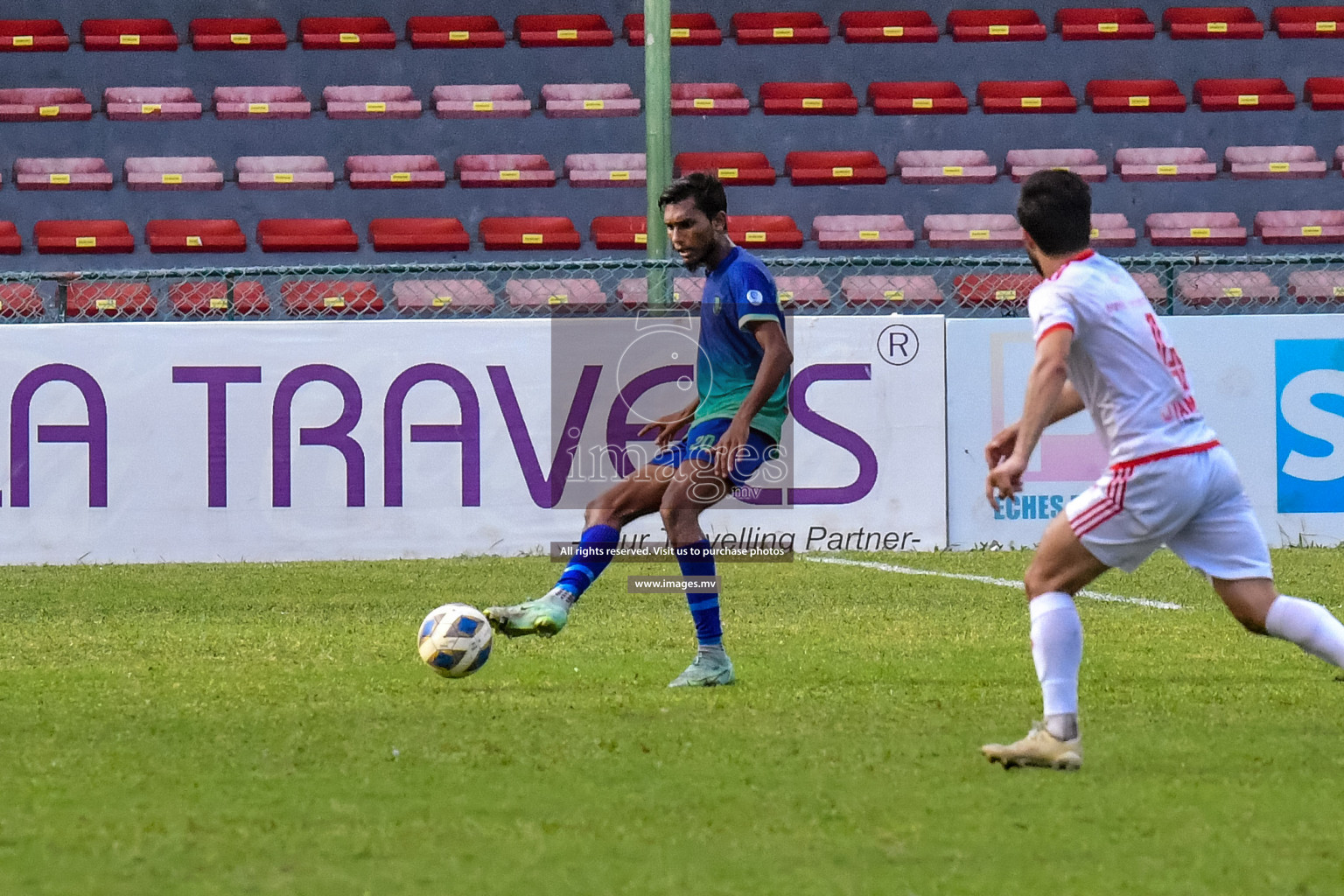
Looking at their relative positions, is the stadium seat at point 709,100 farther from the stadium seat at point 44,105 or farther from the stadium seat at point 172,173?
the stadium seat at point 44,105

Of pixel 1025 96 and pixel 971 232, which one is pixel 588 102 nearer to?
pixel 971 232

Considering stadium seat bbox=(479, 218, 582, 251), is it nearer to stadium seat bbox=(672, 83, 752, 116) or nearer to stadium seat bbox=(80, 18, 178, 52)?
stadium seat bbox=(672, 83, 752, 116)

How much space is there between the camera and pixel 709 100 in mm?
18906

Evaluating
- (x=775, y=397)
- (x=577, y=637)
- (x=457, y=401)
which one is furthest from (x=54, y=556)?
(x=775, y=397)

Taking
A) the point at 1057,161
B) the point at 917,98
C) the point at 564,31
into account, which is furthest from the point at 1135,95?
the point at 564,31

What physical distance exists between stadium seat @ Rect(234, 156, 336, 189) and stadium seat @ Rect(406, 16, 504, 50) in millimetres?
2354

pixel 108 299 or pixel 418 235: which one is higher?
pixel 418 235

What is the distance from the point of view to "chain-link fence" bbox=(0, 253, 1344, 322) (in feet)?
34.0

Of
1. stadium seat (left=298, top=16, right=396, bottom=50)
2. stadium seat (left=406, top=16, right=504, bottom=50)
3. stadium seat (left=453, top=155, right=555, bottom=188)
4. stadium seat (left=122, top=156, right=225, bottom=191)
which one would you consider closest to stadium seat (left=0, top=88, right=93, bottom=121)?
stadium seat (left=122, top=156, right=225, bottom=191)

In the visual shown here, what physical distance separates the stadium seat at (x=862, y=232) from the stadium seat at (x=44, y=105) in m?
8.33

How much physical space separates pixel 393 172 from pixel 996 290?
907cm

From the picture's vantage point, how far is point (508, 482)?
1040cm

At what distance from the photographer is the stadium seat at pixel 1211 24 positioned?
20.0 metres

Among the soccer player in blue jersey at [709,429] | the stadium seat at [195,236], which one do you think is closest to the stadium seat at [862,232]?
the stadium seat at [195,236]
